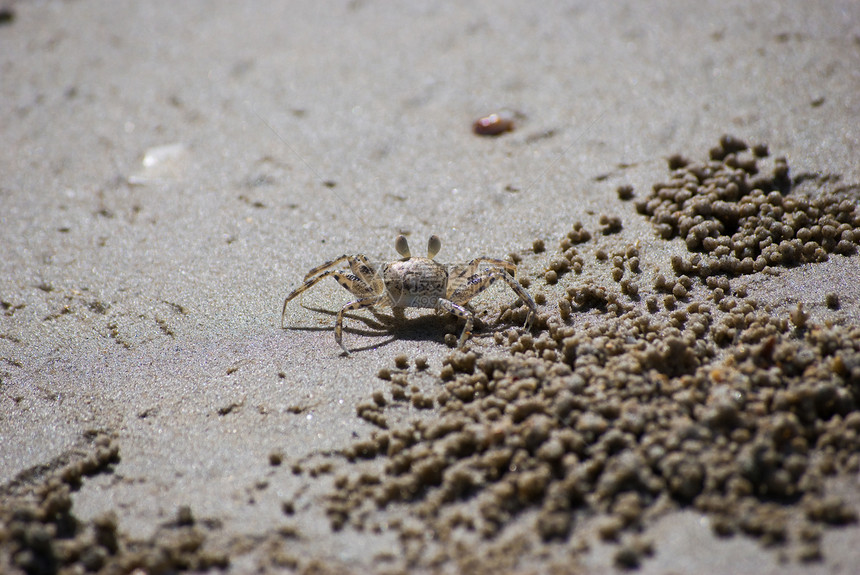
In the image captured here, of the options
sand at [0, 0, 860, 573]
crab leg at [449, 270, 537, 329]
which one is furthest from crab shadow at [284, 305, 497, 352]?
crab leg at [449, 270, 537, 329]

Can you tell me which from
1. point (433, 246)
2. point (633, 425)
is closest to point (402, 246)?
point (433, 246)

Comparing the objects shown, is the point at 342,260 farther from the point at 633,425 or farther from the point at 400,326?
the point at 633,425

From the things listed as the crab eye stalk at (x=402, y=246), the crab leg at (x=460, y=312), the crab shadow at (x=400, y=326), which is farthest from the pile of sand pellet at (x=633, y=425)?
the crab eye stalk at (x=402, y=246)

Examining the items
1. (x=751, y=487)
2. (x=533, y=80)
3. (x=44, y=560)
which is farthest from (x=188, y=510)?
(x=533, y=80)

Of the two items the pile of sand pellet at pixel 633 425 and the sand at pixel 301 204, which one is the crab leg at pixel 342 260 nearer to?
the sand at pixel 301 204

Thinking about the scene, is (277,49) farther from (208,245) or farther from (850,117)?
(850,117)

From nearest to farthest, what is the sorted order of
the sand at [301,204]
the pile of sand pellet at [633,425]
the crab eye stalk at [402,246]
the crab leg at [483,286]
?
the pile of sand pellet at [633,425], the sand at [301,204], the crab leg at [483,286], the crab eye stalk at [402,246]

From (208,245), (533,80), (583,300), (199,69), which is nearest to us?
(583,300)
